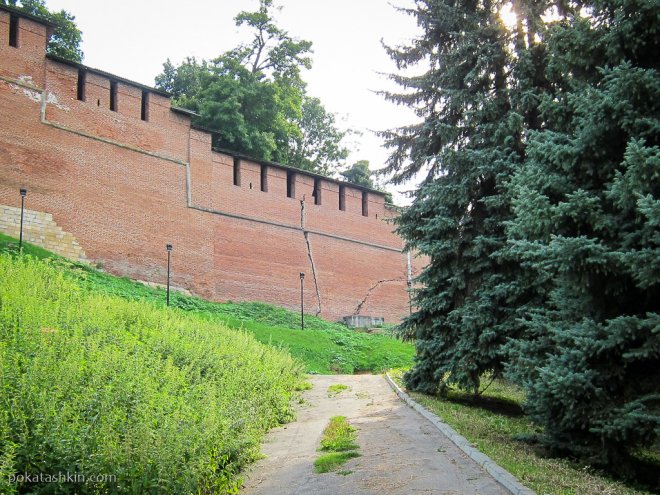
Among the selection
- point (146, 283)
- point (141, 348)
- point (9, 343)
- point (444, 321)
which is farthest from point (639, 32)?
point (146, 283)

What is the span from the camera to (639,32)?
683 centimetres

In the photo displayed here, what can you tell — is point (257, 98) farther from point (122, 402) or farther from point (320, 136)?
point (122, 402)

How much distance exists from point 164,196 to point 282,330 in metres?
6.66

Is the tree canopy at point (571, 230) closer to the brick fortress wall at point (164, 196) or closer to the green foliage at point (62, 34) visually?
the brick fortress wall at point (164, 196)

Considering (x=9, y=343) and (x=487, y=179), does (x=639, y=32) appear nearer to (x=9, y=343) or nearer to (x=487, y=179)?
(x=487, y=179)

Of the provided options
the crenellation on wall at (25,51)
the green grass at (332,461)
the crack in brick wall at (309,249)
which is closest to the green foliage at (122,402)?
the green grass at (332,461)

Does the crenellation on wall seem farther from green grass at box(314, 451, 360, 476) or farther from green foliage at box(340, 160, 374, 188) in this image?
green foliage at box(340, 160, 374, 188)

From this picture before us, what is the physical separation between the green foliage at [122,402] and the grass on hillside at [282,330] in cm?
751

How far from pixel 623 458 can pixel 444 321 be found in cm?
490

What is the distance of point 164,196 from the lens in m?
23.5

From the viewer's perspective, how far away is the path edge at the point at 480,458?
17.8 feet

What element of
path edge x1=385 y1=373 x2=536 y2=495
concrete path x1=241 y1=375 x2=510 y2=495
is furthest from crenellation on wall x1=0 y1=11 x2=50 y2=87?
path edge x1=385 y1=373 x2=536 y2=495

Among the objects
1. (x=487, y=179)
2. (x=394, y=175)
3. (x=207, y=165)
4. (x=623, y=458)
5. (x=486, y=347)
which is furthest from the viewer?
(x=207, y=165)

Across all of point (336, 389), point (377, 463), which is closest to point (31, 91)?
point (336, 389)
